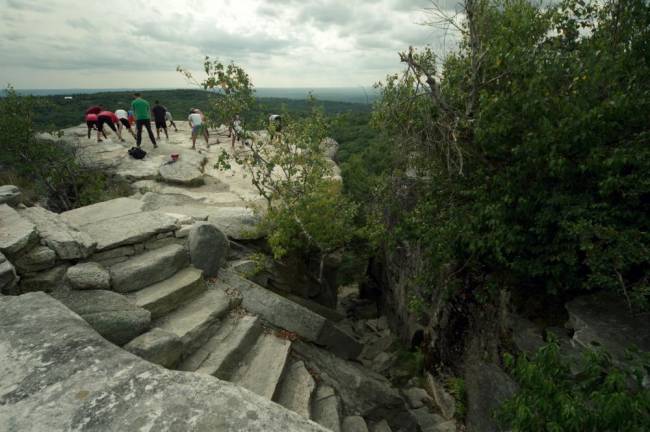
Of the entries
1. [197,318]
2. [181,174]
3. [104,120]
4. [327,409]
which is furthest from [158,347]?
[104,120]

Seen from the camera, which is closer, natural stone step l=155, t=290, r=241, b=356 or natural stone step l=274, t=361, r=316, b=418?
natural stone step l=155, t=290, r=241, b=356

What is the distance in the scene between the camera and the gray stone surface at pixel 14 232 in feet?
16.2

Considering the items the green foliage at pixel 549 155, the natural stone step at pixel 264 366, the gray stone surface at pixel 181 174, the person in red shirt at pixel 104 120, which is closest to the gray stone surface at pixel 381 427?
the natural stone step at pixel 264 366

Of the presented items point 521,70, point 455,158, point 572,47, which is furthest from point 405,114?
point 572,47

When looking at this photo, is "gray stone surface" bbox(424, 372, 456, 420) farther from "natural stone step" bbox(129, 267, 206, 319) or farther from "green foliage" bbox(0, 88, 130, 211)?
"green foliage" bbox(0, 88, 130, 211)

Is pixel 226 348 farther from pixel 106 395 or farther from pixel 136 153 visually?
pixel 136 153

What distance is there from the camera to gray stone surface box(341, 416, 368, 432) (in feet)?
20.1

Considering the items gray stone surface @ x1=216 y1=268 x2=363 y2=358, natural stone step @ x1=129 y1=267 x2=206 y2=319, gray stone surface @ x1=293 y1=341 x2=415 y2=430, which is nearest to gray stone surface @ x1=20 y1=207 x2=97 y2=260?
natural stone step @ x1=129 y1=267 x2=206 y2=319

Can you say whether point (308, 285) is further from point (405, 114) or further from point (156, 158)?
point (156, 158)

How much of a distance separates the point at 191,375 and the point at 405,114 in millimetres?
5683

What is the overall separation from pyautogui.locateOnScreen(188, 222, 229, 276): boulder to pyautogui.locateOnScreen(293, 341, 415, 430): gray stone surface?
2.28 metres

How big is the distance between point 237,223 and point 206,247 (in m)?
1.99

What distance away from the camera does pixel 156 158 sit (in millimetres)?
14422

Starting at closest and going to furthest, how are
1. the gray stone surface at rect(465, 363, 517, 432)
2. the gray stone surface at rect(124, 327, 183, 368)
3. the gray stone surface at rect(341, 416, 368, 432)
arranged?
1. the gray stone surface at rect(124, 327, 183, 368)
2. the gray stone surface at rect(465, 363, 517, 432)
3. the gray stone surface at rect(341, 416, 368, 432)
